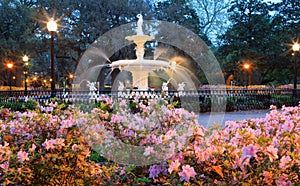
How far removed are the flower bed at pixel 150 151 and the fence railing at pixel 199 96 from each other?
7.07 meters

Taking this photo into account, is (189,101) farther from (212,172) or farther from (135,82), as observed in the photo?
(212,172)

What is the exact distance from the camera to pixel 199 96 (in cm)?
1206

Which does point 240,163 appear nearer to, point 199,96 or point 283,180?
point 283,180

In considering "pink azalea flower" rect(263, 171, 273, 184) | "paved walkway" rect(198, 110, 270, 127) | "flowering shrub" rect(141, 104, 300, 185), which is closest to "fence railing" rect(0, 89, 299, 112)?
"paved walkway" rect(198, 110, 270, 127)

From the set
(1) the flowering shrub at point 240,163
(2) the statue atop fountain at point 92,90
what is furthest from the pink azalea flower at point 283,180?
(2) the statue atop fountain at point 92,90

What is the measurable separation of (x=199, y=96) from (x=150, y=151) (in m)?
9.96

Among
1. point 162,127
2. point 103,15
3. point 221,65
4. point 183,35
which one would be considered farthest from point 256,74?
point 162,127

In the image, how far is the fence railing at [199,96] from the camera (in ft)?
36.2

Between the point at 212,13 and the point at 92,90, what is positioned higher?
Answer: the point at 212,13

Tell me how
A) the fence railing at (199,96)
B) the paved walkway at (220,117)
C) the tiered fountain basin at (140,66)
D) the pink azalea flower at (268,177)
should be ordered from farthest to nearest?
the tiered fountain basin at (140,66) → the fence railing at (199,96) → the paved walkway at (220,117) → the pink azalea flower at (268,177)

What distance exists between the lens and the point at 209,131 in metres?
2.75

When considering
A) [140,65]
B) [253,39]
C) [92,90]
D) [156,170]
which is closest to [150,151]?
[156,170]

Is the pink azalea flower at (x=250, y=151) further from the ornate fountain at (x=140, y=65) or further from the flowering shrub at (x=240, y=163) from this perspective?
the ornate fountain at (x=140, y=65)

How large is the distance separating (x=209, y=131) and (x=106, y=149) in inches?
39.2
